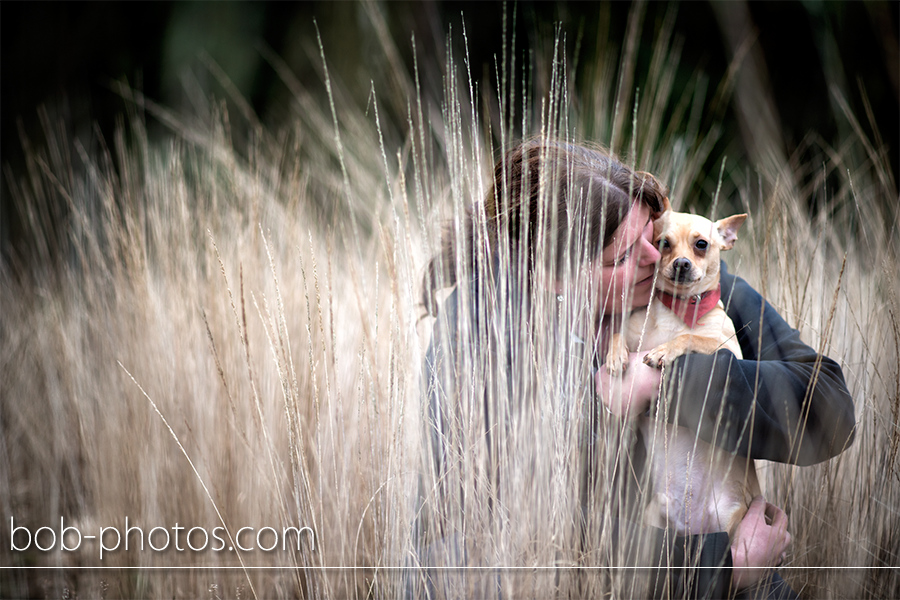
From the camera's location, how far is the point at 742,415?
133cm

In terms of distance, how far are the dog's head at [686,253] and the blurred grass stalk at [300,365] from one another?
0.12 metres

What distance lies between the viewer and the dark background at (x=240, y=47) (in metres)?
4.20

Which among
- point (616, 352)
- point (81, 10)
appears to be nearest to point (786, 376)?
point (616, 352)

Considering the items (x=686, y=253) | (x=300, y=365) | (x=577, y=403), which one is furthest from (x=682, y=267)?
(x=300, y=365)

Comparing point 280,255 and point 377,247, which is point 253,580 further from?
point 377,247

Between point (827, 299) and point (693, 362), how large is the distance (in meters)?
1.08

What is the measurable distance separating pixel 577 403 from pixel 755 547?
1.68 ft

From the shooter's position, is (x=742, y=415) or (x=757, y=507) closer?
(x=742, y=415)

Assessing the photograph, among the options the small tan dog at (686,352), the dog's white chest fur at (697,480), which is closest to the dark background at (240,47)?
the small tan dog at (686,352)

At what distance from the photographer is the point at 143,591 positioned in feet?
6.10

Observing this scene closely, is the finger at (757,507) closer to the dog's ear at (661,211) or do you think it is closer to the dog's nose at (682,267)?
the dog's nose at (682,267)

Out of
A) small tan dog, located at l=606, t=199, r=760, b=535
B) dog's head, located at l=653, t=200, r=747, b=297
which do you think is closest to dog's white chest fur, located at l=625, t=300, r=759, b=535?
small tan dog, located at l=606, t=199, r=760, b=535

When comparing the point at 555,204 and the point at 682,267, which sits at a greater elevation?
the point at 555,204

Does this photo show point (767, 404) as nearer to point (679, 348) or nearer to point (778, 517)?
point (679, 348)
